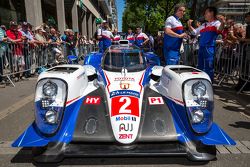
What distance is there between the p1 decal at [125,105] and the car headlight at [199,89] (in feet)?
2.29

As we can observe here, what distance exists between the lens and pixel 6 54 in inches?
310

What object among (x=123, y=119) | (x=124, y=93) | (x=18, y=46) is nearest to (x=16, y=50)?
(x=18, y=46)

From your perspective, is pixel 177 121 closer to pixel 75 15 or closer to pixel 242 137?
pixel 242 137

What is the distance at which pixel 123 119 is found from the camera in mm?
2883

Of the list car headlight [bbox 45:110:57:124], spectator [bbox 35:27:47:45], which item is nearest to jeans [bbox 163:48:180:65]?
car headlight [bbox 45:110:57:124]

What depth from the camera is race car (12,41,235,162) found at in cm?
269

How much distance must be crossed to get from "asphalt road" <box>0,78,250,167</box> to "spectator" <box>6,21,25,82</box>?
2.80ft

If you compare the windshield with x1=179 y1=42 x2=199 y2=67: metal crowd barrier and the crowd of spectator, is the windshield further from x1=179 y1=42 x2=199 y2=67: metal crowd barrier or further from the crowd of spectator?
x1=179 y1=42 x2=199 y2=67: metal crowd barrier

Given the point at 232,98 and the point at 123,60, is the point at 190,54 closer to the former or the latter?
the point at 232,98

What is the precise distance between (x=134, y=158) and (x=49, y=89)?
129 cm

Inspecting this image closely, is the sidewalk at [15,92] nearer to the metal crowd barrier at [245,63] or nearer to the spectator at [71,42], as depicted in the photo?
the spectator at [71,42]

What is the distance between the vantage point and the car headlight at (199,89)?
3010mm

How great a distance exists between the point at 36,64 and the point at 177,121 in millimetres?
7631

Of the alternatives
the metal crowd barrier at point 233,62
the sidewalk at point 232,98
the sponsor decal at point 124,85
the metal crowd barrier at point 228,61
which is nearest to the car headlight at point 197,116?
the sponsor decal at point 124,85
